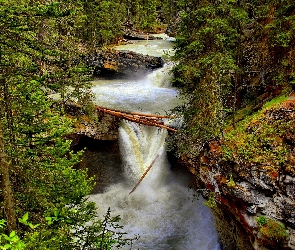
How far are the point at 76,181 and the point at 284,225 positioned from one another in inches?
249

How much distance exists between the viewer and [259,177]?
9430 millimetres

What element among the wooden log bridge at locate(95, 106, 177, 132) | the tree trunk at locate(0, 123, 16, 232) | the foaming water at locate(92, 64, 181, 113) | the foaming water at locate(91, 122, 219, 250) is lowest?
the foaming water at locate(91, 122, 219, 250)

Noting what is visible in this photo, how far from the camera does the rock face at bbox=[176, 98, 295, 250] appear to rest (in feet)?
29.2

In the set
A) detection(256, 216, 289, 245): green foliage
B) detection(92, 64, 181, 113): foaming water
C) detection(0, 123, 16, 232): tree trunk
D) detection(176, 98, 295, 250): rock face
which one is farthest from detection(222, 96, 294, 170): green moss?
detection(92, 64, 181, 113): foaming water

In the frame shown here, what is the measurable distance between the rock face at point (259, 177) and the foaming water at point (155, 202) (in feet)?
11.5

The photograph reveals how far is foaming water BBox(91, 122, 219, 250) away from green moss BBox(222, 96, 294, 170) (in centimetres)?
578

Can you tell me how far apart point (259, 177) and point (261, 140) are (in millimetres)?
1284

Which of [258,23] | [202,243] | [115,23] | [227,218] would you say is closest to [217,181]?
[227,218]

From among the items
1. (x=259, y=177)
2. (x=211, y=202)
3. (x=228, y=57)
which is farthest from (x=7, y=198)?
(x=228, y=57)

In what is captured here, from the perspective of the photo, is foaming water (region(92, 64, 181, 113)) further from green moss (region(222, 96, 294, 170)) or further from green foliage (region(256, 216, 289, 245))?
green foliage (region(256, 216, 289, 245))

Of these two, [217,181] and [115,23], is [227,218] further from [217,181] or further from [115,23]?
[115,23]

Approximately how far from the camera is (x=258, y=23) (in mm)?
13664

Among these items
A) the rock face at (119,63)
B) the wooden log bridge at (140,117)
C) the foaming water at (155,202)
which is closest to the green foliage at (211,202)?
the foaming water at (155,202)

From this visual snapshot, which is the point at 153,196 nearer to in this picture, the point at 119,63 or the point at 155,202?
the point at 155,202
